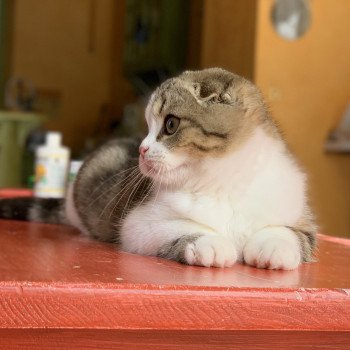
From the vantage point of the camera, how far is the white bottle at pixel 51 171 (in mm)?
1831

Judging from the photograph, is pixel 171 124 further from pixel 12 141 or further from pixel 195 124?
pixel 12 141

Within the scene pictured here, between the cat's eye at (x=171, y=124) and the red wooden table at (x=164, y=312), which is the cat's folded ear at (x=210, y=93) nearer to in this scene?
the cat's eye at (x=171, y=124)

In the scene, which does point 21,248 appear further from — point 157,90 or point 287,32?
point 287,32

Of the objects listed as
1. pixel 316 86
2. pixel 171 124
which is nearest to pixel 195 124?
pixel 171 124

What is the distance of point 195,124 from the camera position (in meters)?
0.98

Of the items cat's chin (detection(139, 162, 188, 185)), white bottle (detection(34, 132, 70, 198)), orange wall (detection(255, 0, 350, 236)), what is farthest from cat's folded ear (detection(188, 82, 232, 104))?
orange wall (detection(255, 0, 350, 236))

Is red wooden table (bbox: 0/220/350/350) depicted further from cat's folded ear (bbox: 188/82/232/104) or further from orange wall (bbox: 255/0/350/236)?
orange wall (bbox: 255/0/350/236)

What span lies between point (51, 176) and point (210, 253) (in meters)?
1.04

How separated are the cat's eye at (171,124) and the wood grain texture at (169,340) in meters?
0.39

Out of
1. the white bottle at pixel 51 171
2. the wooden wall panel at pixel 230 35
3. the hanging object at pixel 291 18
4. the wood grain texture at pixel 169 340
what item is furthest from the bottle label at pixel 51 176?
the wood grain texture at pixel 169 340

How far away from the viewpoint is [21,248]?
0.99 m

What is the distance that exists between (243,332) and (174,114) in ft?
1.34

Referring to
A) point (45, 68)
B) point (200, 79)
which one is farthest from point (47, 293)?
point (45, 68)

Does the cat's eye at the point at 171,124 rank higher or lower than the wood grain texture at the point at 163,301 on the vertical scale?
higher
